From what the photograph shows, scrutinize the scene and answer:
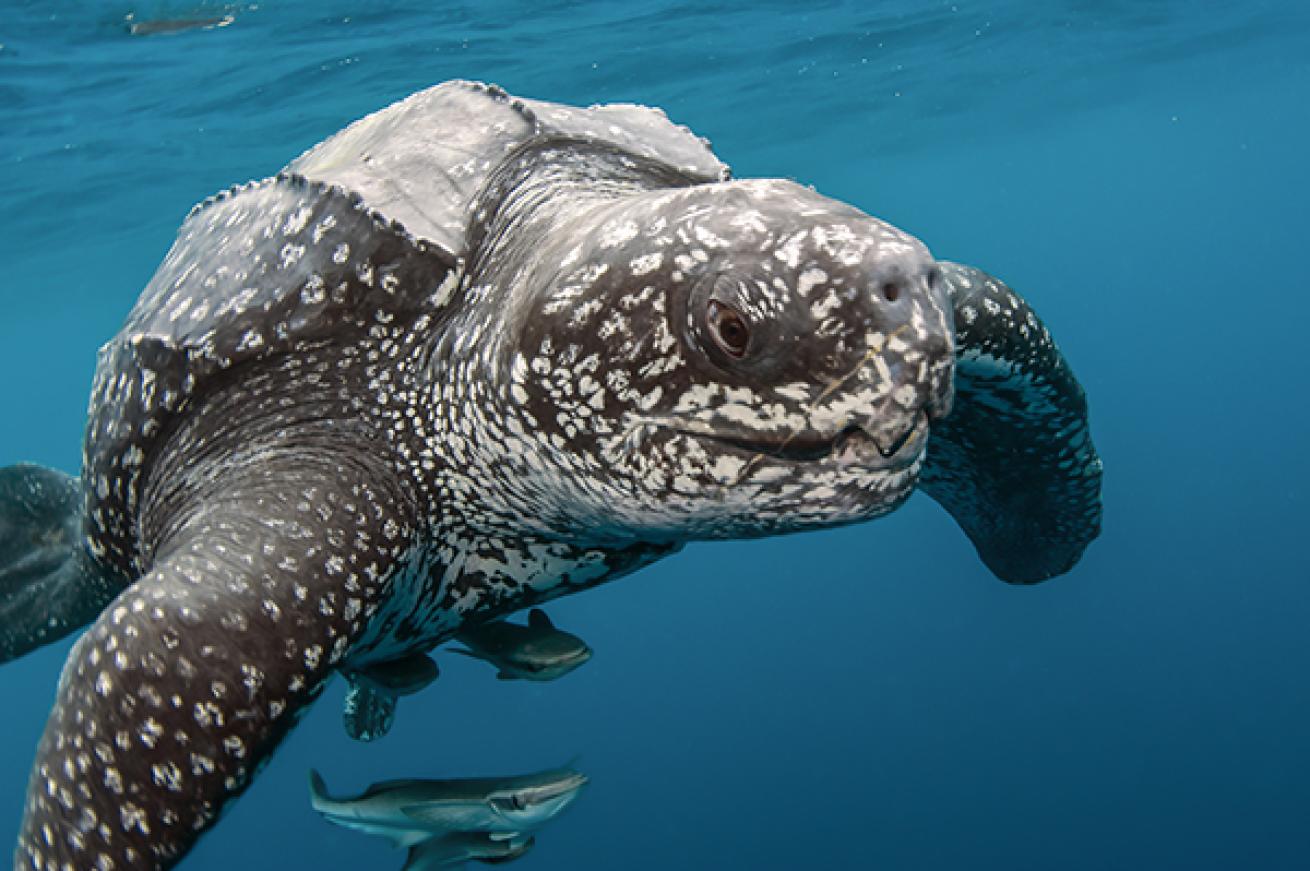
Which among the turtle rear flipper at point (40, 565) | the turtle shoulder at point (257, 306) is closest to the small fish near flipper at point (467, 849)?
the turtle rear flipper at point (40, 565)

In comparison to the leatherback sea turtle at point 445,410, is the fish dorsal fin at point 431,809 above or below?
below

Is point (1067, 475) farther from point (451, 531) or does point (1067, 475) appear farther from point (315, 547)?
point (315, 547)

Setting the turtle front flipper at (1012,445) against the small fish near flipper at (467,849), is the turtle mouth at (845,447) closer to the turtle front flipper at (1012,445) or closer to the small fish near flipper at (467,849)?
the turtle front flipper at (1012,445)

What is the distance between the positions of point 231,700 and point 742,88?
68.9ft

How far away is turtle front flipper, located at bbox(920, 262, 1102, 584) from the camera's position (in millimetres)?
3641

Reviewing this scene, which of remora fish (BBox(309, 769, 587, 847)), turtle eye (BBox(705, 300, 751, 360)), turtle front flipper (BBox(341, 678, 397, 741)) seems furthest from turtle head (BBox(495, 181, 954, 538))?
turtle front flipper (BBox(341, 678, 397, 741))

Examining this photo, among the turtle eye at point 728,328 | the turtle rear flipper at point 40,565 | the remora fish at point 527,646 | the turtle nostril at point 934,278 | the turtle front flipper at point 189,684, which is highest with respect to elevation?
the turtle nostril at point 934,278

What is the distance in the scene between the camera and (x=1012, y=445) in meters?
4.38

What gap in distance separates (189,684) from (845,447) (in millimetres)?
1635

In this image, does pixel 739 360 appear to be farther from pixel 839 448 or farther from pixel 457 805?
pixel 457 805

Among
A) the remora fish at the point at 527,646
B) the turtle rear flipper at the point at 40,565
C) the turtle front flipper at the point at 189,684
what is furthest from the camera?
the turtle rear flipper at the point at 40,565

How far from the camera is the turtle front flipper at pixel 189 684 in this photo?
2.24 metres

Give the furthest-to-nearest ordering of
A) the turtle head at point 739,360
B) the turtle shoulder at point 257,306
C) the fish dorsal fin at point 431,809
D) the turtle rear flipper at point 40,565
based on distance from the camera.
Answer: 1. the fish dorsal fin at point 431,809
2. the turtle rear flipper at point 40,565
3. the turtle shoulder at point 257,306
4. the turtle head at point 739,360

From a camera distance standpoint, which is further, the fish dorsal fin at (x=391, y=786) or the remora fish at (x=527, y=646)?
the fish dorsal fin at (x=391, y=786)
